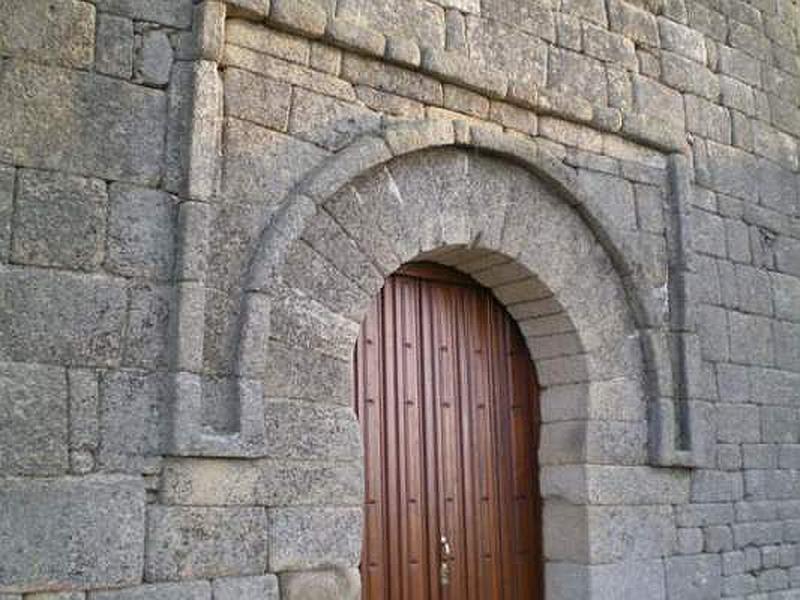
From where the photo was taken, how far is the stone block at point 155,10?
3410 millimetres

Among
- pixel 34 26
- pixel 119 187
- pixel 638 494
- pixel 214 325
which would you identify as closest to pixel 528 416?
pixel 638 494

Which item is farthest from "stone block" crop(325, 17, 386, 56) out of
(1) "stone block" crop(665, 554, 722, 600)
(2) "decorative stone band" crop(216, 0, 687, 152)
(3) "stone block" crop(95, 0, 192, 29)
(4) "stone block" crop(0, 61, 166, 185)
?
(1) "stone block" crop(665, 554, 722, 600)

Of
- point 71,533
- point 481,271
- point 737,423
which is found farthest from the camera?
point 737,423

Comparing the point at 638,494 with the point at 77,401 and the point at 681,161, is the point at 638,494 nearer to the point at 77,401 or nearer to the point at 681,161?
the point at 681,161

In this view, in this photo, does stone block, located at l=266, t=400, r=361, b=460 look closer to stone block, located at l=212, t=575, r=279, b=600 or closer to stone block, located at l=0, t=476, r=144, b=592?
stone block, located at l=212, t=575, r=279, b=600

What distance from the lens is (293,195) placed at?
3668mm

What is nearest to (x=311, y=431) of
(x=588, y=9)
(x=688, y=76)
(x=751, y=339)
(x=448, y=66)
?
(x=448, y=66)

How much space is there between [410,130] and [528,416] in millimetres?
1550

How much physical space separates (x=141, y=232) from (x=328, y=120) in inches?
36.4

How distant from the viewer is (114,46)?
3.38 meters

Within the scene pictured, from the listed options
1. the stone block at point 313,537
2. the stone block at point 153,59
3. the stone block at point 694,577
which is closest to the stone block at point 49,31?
the stone block at point 153,59

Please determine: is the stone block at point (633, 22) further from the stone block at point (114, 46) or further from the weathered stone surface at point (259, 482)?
the weathered stone surface at point (259, 482)

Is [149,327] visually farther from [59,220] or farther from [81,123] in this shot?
[81,123]

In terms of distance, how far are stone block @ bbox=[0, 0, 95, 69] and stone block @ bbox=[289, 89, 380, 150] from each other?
0.80 metres
